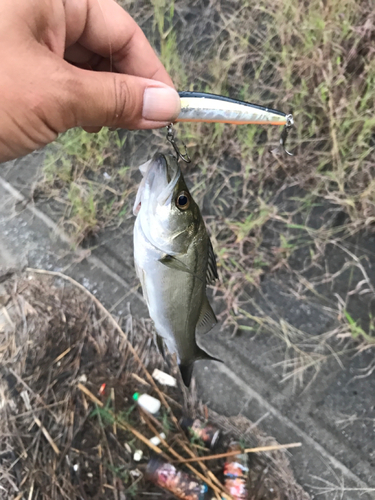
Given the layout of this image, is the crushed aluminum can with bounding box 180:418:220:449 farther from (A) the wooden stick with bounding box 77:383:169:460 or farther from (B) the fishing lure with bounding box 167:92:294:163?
(B) the fishing lure with bounding box 167:92:294:163

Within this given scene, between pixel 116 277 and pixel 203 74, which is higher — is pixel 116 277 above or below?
below

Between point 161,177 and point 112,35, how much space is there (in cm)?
89

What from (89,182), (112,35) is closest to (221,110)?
(112,35)

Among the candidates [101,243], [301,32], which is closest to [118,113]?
[101,243]

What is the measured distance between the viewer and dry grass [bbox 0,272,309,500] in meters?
2.38

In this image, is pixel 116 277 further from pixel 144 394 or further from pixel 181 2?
pixel 181 2

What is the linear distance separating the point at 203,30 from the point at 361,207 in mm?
1802

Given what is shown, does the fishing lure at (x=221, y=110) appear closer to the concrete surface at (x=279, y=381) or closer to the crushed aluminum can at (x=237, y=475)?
the concrete surface at (x=279, y=381)

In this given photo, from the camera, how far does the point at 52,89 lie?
47.1 inches

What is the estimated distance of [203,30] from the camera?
9.29 ft

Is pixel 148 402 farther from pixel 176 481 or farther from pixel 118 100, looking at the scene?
→ pixel 118 100

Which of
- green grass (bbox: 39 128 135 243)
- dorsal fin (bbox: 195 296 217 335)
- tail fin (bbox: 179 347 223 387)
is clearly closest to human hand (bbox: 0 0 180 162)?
→ dorsal fin (bbox: 195 296 217 335)

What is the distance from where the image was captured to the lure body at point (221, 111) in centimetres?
132

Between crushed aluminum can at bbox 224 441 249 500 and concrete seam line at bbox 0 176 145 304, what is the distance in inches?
47.9
